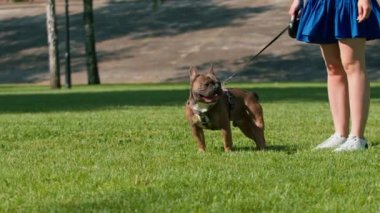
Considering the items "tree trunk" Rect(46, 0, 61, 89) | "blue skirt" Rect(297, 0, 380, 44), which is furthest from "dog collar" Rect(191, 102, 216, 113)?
"tree trunk" Rect(46, 0, 61, 89)

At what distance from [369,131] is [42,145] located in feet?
13.5

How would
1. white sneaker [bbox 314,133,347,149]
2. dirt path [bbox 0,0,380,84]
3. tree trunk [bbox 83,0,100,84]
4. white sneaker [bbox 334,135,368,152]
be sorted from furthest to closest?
dirt path [bbox 0,0,380,84] < tree trunk [bbox 83,0,100,84] < white sneaker [bbox 314,133,347,149] < white sneaker [bbox 334,135,368,152]

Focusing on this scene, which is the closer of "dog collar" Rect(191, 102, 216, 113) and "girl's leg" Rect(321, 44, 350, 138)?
"dog collar" Rect(191, 102, 216, 113)

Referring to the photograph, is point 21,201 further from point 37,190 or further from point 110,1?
point 110,1

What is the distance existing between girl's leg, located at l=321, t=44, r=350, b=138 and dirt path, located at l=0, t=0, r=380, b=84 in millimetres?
31053

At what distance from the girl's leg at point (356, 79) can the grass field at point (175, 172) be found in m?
0.31

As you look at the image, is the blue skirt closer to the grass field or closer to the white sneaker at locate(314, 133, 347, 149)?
the white sneaker at locate(314, 133, 347, 149)

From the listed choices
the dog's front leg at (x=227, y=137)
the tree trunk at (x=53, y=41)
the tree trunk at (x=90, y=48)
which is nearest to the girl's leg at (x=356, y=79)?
the dog's front leg at (x=227, y=137)

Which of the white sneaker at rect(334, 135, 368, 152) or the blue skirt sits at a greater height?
the blue skirt

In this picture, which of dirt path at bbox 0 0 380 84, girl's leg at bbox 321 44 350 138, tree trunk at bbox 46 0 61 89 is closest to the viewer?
girl's leg at bbox 321 44 350 138

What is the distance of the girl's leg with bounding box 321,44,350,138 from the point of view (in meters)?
10.1

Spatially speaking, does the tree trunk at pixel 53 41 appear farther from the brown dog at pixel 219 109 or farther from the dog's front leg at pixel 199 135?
the dog's front leg at pixel 199 135

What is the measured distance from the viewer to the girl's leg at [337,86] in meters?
10.1

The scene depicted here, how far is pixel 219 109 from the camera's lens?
31.0 ft
